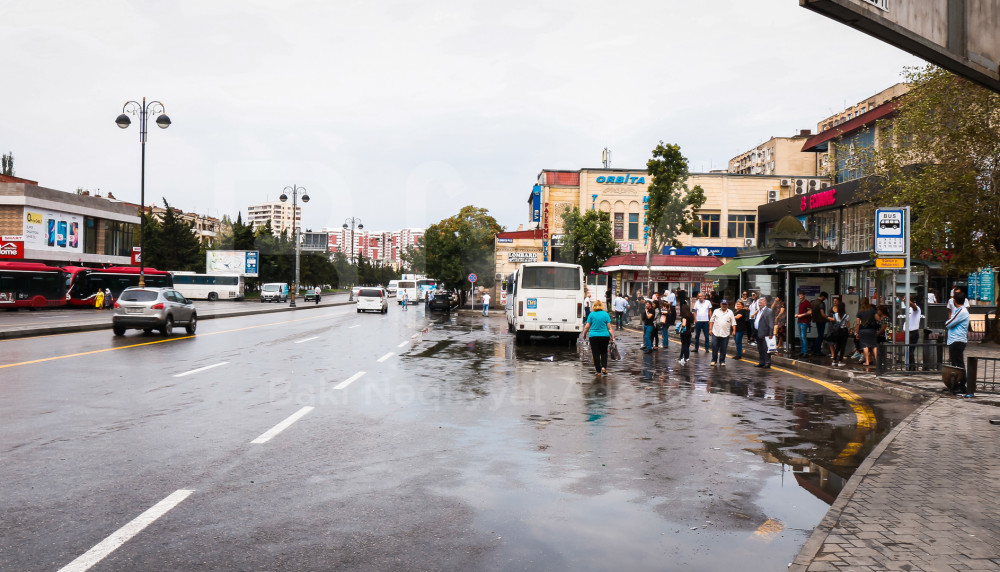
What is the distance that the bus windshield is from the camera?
24297 millimetres

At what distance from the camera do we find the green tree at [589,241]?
6012 cm

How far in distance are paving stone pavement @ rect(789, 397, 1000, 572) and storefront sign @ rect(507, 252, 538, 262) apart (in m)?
68.1

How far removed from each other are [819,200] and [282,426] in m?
42.2

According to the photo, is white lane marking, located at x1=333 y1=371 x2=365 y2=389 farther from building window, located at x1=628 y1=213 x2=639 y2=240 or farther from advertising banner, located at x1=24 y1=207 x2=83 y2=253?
building window, located at x1=628 y1=213 x2=639 y2=240

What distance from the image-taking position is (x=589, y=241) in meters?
60.1

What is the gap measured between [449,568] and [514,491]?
178 centimetres

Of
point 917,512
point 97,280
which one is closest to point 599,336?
point 917,512

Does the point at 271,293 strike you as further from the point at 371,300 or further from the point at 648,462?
the point at 648,462

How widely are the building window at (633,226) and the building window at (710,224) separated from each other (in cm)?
567

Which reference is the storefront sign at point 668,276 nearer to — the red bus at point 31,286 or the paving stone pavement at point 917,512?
the red bus at point 31,286

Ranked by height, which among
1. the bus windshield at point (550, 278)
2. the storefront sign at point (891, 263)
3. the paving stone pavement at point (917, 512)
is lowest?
the paving stone pavement at point (917, 512)

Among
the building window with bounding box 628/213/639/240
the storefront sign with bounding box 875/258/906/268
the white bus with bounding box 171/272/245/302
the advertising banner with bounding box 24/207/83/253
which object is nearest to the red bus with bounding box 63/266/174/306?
the advertising banner with bounding box 24/207/83/253

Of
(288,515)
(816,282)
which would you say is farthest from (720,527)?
(816,282)

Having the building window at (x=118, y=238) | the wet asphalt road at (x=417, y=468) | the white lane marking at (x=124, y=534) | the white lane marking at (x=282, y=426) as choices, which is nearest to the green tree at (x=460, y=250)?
the building window at (x=118, y=238)
